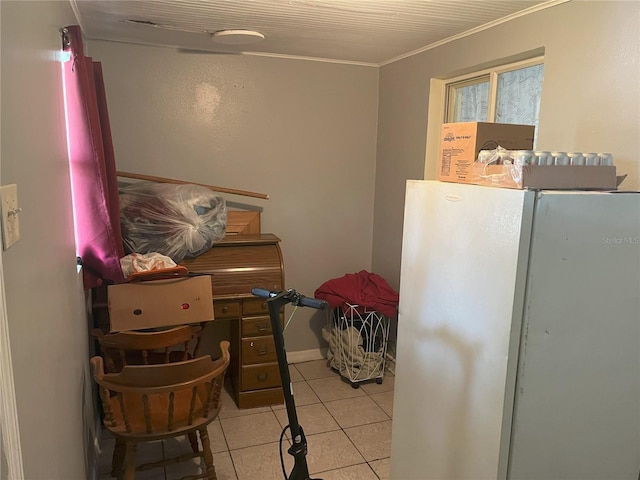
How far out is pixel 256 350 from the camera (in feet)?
9.50

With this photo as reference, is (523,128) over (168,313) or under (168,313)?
over

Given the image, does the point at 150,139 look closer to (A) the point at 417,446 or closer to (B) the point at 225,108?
(B) the point at 225,108

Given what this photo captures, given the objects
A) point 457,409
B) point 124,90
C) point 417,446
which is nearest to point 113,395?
point 417,446

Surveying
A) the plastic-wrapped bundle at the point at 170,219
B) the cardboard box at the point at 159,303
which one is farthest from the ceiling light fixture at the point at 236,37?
the cardboard box at the point at 159,303

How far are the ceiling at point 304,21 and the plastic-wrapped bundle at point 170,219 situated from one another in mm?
885

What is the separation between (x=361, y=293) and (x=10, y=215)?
8.19 feet

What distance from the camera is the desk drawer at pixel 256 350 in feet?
9.43

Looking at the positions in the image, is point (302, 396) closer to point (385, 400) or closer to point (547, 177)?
point (385, 400)

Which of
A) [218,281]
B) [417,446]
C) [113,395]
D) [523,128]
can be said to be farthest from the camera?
[218,281]

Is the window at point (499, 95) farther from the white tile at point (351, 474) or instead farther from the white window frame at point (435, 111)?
the white tile at point (351, 474)

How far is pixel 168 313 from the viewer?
2395 millimetres

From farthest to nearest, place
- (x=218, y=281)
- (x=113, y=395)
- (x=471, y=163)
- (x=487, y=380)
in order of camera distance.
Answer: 1. (x=218, y=281)
2. (x=113, y=395)
3. (x=471, y=163)
4. (x=487, y=380)

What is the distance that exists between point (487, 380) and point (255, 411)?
5.93 ft

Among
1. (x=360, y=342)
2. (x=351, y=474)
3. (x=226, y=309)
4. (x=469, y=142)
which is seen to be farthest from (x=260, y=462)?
(x=469, y=142)
